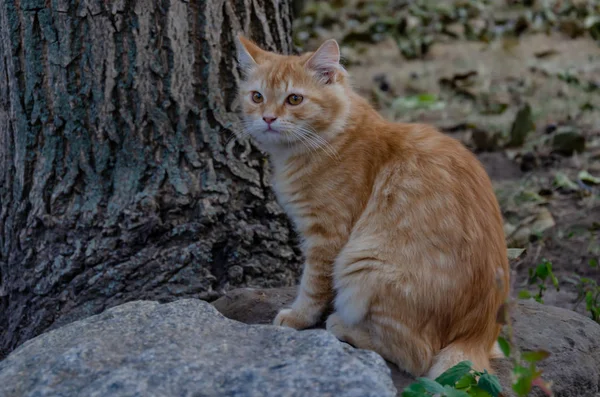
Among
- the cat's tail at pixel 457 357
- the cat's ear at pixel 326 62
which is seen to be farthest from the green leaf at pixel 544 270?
the cat's ear at pixel 326 62

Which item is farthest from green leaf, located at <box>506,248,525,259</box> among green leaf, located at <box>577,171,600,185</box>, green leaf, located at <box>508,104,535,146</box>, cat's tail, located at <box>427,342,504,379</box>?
green leaf, located at <box>508,104,535,146</box>

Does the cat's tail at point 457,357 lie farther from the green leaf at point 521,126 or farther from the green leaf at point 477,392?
the green leaf at point 521,126

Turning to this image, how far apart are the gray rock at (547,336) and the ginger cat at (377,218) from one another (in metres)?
0.16

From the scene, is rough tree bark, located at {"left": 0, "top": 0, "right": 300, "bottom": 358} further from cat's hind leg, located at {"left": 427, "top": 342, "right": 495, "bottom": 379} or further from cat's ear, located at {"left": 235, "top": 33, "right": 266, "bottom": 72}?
cat's hind leg, located at {"left": 427, "top": 342, "right": 495, "bottom": 379}

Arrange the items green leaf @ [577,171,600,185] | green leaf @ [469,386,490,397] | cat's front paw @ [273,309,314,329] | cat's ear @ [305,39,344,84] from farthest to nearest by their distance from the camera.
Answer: green leaf @ [577,171,600,185], cat's ear @ [305,39,344,84], cat's front paw @ [273,309,314,329], green leaf @ [469,386,490,397]

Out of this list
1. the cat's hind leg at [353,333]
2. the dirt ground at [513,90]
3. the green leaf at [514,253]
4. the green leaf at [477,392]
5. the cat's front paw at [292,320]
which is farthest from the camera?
the dirt ground at [513,90]

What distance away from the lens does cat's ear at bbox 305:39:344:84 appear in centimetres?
333

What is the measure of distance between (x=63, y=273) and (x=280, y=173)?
113 centimetres

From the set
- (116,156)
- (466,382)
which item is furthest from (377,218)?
(116,156)

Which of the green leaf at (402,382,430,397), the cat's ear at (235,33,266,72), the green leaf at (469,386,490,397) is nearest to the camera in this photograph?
the green leaf at (402,382,430,397)

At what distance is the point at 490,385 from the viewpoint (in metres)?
2.38

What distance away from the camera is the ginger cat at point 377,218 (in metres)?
2.85

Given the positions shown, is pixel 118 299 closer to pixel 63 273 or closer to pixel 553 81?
pixel 63 273

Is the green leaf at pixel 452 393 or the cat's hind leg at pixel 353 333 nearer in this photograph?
the green leaf at pixel 452 393
